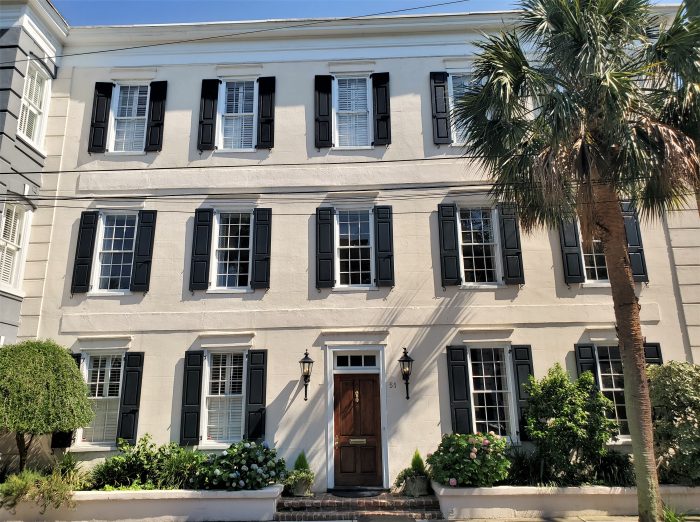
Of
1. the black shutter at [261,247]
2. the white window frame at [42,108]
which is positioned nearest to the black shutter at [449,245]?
the black shutter at [261,247]

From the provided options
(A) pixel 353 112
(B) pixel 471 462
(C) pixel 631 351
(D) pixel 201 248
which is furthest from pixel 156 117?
(C) pixel 631 351

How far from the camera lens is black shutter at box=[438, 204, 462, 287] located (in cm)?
1152

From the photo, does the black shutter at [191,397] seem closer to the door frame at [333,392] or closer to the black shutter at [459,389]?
the door frame at [333,392]

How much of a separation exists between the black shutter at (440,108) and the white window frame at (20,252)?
31.6 ft

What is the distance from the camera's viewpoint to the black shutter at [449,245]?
11523 mm

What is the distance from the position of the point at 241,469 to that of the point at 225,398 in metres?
1.91

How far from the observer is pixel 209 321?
1152 centimetres

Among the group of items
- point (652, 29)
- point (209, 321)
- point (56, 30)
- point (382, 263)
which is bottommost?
point (209, 321)

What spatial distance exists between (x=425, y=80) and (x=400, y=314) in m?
5.81

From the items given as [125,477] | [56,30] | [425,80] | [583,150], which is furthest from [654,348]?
[56,30]

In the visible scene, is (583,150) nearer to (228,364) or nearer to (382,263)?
(382,263)

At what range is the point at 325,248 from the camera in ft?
38.7

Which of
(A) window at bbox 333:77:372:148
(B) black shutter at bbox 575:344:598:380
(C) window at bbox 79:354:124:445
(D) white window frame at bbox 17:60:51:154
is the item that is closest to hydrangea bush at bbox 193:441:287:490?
(C) window at bbox 79:354:124:445

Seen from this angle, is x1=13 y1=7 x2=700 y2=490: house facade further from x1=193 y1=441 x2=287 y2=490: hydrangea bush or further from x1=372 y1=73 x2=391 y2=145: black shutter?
x1=193 y1=441 x2=287 y2=490: hydrangea bush
